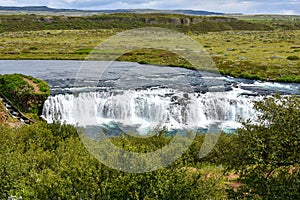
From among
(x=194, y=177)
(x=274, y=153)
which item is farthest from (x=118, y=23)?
(x=274, y=153)

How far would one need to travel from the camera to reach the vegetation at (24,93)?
38.9 m

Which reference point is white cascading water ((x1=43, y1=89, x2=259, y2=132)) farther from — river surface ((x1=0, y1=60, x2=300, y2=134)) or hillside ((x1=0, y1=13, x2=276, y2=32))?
hillside ((x1=0, y1=13, x2=276, y2=32))

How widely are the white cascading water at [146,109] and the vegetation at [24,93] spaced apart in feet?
3.38

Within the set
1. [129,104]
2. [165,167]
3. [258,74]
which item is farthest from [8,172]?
[258,74]

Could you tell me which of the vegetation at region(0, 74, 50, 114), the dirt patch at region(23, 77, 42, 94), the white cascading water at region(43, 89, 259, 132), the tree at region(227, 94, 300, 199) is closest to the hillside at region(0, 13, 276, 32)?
the dirt patch at region(23, 77, 42, 94)

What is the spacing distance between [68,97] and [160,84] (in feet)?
42.2

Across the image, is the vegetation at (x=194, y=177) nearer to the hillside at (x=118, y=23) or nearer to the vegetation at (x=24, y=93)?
the vegetation at (x=24, y=93)

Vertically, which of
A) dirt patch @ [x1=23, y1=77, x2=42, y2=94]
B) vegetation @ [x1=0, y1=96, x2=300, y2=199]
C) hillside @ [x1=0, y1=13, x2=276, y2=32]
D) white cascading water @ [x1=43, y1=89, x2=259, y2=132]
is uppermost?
hillside @ [x1=0, y1=13, x2=276, y2=32]

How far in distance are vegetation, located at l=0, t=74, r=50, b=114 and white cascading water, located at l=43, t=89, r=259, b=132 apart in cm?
103

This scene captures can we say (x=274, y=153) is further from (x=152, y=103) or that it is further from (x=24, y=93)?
(x=24, y=93)

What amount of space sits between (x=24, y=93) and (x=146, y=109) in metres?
13.4

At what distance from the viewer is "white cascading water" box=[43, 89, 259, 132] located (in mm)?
37344

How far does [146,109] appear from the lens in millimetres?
38250

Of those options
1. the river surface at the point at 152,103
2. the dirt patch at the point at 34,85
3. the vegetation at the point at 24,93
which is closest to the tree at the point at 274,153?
the river surface at the point at 152,103
